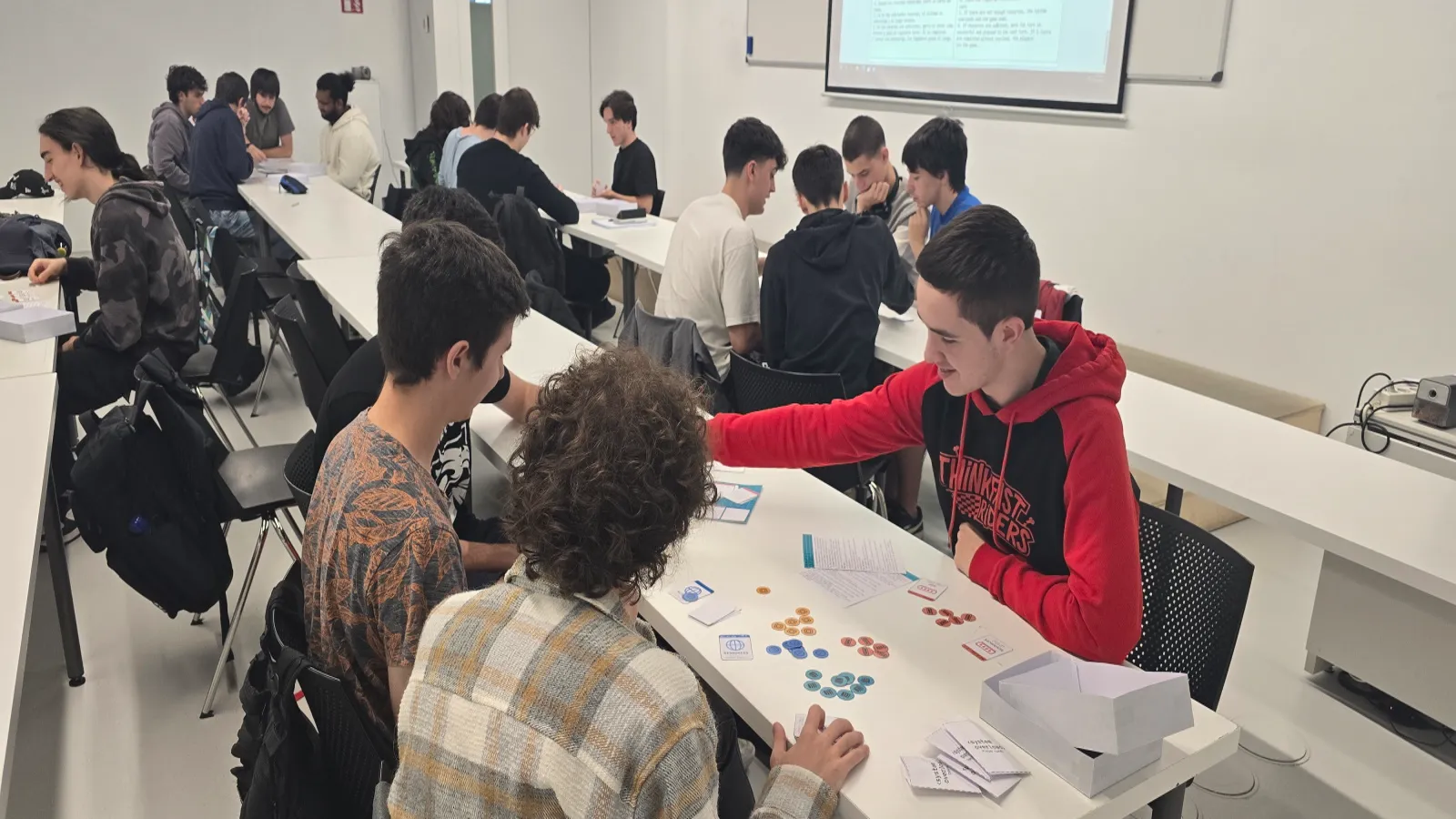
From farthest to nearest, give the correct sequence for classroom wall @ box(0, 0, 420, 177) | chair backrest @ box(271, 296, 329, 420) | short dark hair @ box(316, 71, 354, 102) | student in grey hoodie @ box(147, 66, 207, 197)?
classroom wall @ box(0, 0, 420, 177), short dark hair @ box(316, 71, 354, 102), student in grey hoodie @ box(147, 66, 207, 197), chair backrest @ box(271, 296, 329, 420)

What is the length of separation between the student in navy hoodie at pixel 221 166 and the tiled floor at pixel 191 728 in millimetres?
3342

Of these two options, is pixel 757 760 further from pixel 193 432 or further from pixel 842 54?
pixel 842 54

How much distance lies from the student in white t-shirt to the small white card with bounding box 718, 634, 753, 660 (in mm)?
1659

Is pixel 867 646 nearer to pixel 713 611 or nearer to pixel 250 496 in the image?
pixel 713 611

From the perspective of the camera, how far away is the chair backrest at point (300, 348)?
2771mm

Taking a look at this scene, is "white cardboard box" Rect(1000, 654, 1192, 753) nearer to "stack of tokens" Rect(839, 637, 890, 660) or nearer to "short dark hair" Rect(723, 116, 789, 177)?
"stack of tokens" Rect(839, 637, 890, 660)

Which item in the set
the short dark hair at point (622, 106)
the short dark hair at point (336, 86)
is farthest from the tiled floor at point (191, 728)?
the short dark hair at point (336, 86)

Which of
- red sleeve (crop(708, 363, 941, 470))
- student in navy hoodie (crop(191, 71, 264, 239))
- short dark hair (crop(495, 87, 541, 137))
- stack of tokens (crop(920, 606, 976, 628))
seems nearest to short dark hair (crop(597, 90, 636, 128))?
short dark hair (crop(495, 87, 541, 137))

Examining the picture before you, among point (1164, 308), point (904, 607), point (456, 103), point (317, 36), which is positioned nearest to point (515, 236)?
point (456, 103)

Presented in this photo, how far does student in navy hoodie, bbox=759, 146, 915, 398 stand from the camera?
2842 millimetres

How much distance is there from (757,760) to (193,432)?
5.01ft

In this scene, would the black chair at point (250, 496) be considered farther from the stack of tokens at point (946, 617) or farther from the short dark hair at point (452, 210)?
the stack of tokens at point (946, 617)

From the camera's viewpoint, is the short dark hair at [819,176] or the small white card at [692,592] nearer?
the small white card at [692,592]

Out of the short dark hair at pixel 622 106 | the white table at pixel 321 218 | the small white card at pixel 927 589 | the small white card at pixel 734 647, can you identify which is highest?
the short dark hair at pixel 622 106
